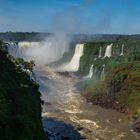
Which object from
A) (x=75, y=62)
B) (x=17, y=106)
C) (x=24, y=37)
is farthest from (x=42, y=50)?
(x=17, y=106)

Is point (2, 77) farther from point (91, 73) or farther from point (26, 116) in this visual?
point (91, 73)

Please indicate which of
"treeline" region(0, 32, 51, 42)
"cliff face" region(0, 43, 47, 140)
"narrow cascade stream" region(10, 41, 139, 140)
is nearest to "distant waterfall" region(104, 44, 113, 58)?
"narrow cascade stream" region(10, 41, 139, 140)

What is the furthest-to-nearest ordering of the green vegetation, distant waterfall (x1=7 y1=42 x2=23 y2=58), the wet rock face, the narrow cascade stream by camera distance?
distant waterfall (x1=7 y1=42 x2=23 y2=58) < the green vegetation < the wet rock face < the narrow cascade stream

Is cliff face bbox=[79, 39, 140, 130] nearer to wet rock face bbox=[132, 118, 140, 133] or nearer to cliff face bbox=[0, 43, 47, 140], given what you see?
wet rock face bbox=[132, 118, 140, 133]

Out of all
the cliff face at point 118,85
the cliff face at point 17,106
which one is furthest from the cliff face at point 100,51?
the cliff face at point 17,106

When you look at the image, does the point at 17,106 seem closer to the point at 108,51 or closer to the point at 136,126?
the point at 136,126

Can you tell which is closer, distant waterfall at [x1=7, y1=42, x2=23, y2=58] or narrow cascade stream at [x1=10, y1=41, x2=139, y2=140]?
narrow cascade stream at [x1=10, y1=41, x2=139, y2=140]
